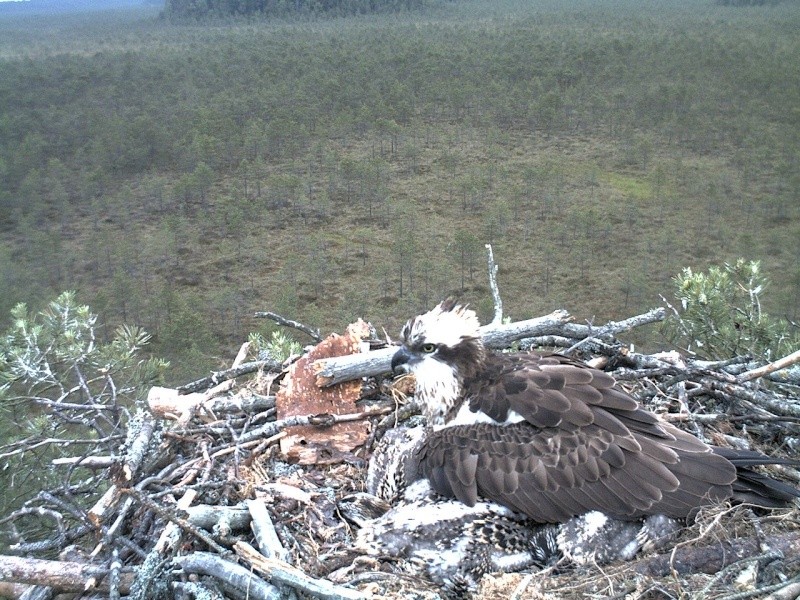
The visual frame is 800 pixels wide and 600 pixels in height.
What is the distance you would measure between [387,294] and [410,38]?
37616mm

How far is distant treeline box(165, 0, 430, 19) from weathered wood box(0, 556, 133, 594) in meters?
74.7

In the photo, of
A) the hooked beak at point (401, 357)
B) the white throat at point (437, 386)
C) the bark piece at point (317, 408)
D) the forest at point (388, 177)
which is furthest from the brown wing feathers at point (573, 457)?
the forest at point (388, 177)

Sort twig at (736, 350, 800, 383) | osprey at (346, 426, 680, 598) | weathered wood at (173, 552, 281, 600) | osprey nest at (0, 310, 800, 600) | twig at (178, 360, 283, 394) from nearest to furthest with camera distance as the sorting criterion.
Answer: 1. weathered wood at (173, 552, 281, 600)
2. osprey nest at (0, 310, 800, 600)
3. osprey at (346, 426, 680, 598)
4. twig at (736, 350, 800, 383)
5. twig at (178, 360, 283, 394)

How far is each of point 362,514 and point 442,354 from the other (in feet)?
3.49

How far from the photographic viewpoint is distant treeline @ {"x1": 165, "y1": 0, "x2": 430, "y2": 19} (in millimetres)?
72000

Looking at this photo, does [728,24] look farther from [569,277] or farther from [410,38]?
[569,277]

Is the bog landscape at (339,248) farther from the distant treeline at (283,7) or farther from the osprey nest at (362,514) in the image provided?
the distant treeline at (283,7)

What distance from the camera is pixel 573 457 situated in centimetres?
387

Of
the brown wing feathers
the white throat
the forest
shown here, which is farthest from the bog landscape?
the white throat

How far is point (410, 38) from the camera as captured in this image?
177ft

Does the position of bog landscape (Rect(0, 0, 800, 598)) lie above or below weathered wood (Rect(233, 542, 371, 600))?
below

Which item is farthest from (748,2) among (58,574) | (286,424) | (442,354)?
(58,574)

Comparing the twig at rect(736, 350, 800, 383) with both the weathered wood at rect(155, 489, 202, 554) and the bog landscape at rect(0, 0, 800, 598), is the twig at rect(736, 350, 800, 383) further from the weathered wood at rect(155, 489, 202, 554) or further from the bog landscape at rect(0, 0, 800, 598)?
the weathered wood at rect(155, 489, 202, 554)

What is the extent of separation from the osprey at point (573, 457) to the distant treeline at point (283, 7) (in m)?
74.1
